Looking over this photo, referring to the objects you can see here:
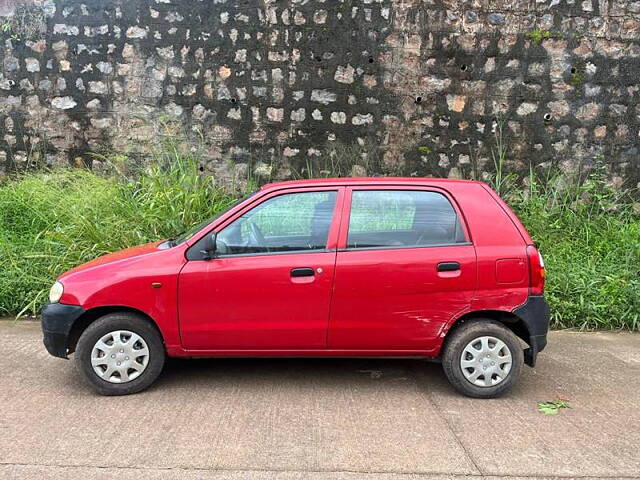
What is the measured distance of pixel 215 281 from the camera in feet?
13.1

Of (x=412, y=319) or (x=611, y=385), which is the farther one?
(x=611, y=385)

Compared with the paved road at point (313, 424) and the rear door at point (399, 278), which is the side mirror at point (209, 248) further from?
the paved road at point (313, 424)

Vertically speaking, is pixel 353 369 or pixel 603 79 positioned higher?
pixel 603 79

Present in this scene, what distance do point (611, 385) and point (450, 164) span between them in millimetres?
4238

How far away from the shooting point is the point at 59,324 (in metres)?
4.04

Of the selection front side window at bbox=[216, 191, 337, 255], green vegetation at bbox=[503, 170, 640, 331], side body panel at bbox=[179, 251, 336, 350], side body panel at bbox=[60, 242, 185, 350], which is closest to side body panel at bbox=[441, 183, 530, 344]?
side body panel at bbox=[179, 251, 336, 350]

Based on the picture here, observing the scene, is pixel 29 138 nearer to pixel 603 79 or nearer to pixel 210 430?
pixel 210 430

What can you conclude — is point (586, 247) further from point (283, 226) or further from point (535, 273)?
point (283, 226)

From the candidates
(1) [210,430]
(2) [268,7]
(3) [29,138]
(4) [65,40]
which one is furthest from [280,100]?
(1) [210,430]

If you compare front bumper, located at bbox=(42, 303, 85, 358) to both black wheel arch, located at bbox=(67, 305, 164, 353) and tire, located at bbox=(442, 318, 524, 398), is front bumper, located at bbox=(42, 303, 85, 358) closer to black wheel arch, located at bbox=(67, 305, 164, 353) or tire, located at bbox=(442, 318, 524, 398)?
black wheel arch, located at bbox=(67, 305, 164, 353)

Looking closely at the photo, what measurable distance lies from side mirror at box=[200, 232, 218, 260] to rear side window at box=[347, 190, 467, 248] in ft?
3.17

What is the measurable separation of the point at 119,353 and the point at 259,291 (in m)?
1.10

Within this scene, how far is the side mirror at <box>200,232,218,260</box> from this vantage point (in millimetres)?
4023

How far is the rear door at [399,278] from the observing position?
402 centimetres
